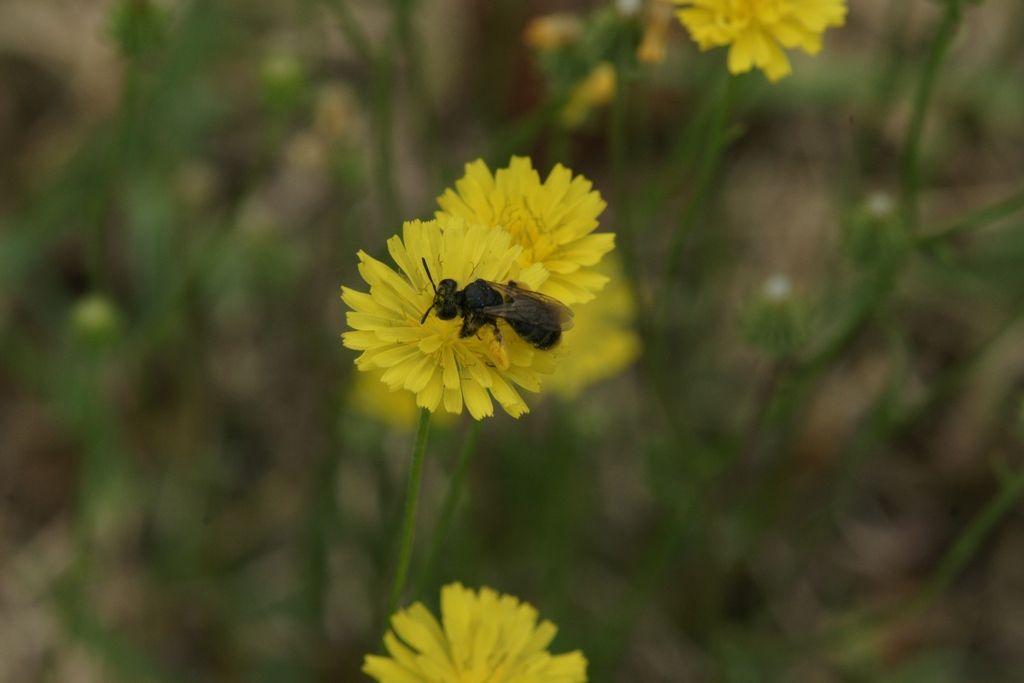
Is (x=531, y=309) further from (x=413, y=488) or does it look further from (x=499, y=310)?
(x=413, y=488)

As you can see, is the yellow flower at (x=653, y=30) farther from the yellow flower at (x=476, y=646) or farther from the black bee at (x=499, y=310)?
the yellow flower at (x=476, y=646)

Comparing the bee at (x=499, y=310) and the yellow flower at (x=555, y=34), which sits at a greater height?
the yellow flower at (x=555, y=34)

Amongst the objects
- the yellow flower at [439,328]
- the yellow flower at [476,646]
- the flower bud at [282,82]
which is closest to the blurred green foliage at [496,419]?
the flower bud at [282,82]

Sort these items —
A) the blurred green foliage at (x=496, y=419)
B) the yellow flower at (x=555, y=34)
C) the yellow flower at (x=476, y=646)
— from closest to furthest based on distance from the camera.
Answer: the yellow flower at (x=476, y=646)
the yellow flower at (x=555, y=34)
the blurred green foliage at (x=496, y=419)

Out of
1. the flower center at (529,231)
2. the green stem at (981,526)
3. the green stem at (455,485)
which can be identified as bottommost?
the green stem at (455,485)

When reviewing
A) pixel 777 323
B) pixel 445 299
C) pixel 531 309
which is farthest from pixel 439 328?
pixel 777 323

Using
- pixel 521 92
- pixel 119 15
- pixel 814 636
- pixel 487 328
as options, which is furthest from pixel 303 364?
pixel 487 328
